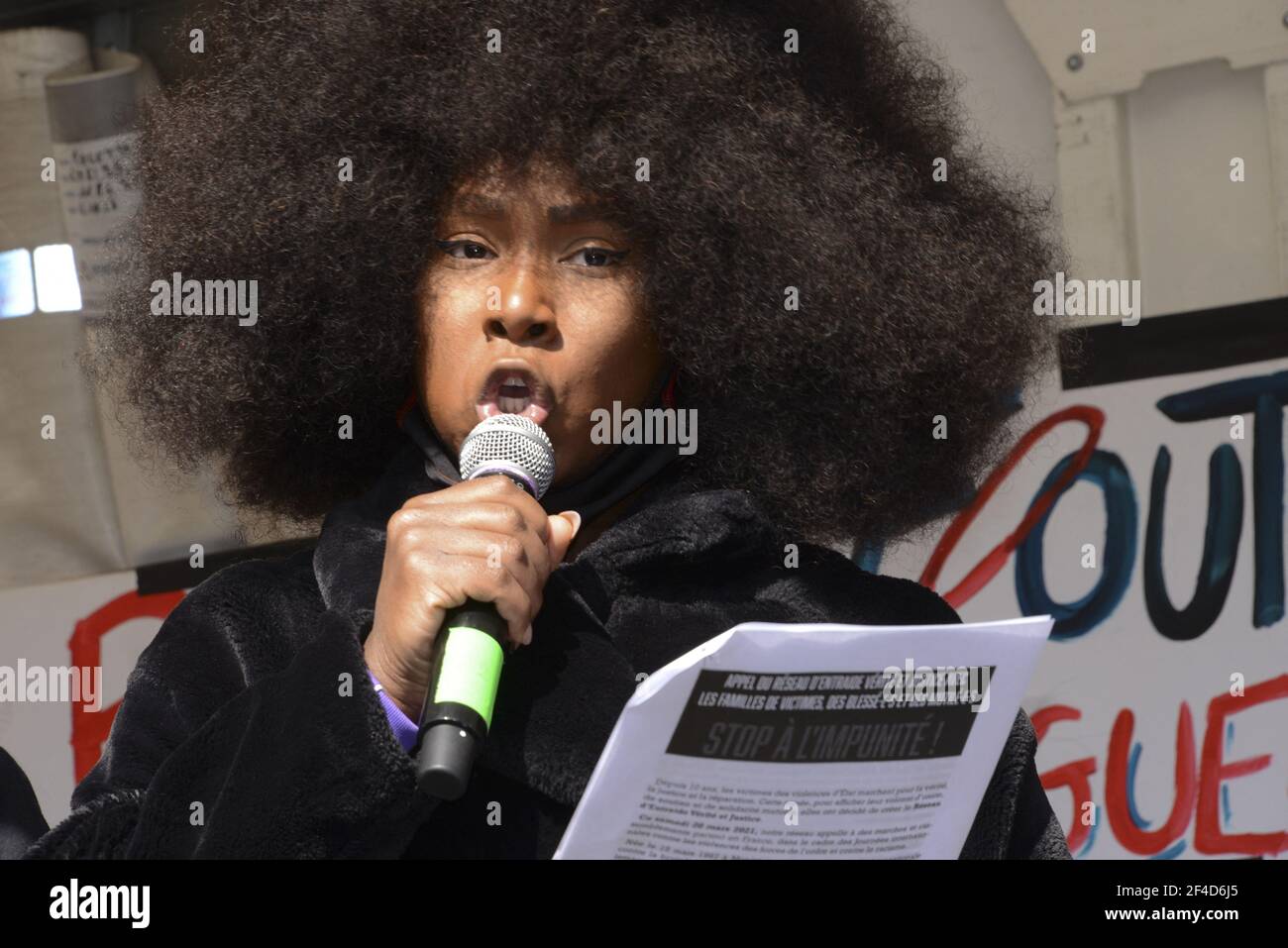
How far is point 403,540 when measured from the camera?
152 cm

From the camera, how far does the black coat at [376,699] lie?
5.05 ft

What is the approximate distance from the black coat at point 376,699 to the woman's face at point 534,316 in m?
0.14

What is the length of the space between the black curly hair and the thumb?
0.47 metres

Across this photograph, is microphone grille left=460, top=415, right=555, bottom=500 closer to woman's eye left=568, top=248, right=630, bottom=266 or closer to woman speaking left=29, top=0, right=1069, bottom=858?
woman speaking left=29, top=0, right=1069, bottom=858

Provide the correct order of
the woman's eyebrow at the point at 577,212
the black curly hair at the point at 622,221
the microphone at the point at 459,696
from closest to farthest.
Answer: the microphone at the point at 459,696 → the woman's eyebrow at the point at 577,212 → the black curly hair at the point at 622,221

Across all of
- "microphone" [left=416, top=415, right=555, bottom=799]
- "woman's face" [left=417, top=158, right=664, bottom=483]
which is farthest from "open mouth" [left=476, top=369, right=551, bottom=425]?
"microphone" [left=416, top=415, right=555, bottom=799]

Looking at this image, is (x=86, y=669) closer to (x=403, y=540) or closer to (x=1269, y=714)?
(x=403, y=540)

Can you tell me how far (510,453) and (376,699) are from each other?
284mm

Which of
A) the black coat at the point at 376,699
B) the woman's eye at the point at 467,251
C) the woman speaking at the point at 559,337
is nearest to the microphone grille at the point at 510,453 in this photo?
the woman speaking at the point at 559,337

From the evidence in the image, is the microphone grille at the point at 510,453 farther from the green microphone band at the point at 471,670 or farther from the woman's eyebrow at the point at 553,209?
the woman's eyebrow at the point at 553,209

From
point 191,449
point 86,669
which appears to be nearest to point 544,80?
point 191,449

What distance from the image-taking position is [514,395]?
1.82 m

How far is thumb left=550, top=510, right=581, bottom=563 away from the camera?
5.10 ft

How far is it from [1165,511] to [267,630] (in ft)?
7.38
